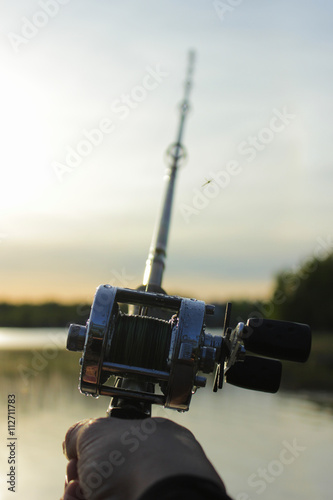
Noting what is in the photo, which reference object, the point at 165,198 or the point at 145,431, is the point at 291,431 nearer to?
→ the point at 165,198

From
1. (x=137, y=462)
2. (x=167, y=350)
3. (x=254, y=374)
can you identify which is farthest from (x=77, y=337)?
(x=137, y=462)

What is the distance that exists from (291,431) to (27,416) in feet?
21.3

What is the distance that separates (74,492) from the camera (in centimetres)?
173

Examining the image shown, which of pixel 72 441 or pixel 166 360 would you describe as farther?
pixel 166 360

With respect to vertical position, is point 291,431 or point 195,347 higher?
point 195,347

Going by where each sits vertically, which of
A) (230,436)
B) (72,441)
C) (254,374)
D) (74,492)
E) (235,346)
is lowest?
(230,436)

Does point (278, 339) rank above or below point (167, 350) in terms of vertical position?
above

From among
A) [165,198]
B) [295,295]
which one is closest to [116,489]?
[165,198]

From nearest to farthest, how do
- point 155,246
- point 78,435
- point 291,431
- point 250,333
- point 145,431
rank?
1. point 145,431
2. point 78,435
3. point 250,333
4. point 155,246
5. point 291,431

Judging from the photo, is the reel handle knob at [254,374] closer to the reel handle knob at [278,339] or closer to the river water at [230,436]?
the reel handle knob at [278,339]

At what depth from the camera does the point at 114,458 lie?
1494mm

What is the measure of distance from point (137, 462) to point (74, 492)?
0.40 meters

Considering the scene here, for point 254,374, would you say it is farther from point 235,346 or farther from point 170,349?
point 170,349

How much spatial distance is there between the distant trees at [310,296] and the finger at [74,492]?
4681 centimetres
